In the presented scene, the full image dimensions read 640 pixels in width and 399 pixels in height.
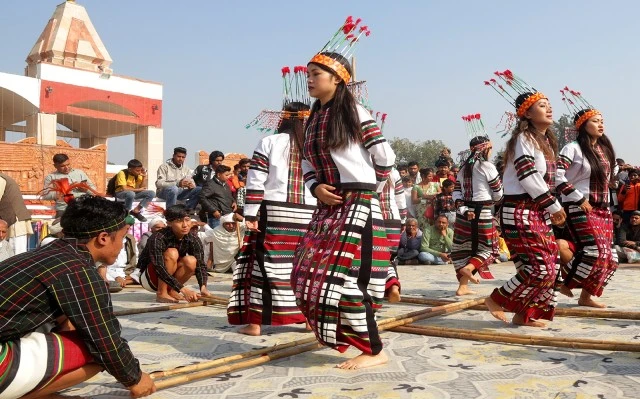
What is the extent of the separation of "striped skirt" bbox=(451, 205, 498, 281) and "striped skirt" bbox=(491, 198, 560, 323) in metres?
1.95

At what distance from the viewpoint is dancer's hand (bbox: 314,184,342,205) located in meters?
3.50

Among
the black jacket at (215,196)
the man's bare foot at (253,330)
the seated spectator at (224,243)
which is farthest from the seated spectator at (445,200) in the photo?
the man's bare foot at (253,330)

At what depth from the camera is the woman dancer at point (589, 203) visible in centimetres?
518

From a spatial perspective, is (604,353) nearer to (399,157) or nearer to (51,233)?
(51,233)

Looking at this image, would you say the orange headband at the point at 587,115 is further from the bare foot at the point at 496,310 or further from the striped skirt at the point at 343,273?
the striped skirt at the point at 343,273

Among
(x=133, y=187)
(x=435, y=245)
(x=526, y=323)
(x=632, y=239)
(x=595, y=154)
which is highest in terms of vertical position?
(x=595, y=154)

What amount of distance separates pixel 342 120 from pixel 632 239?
916 centimetres

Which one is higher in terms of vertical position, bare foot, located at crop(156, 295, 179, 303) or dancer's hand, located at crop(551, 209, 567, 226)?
dancer's hand, located at crop(551, 209, 567, 226)

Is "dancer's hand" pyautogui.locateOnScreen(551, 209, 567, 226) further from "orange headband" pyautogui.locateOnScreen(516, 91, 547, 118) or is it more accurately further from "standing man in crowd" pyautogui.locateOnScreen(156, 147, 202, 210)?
"standing man in crowd" pyautogui.locateOnScreen(156, 147, 202, 210)

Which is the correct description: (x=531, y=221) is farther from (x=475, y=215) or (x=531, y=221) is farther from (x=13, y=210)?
(x=13, y=210)

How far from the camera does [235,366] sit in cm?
330

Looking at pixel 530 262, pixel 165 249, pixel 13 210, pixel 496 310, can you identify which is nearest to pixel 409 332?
pixel 496 310

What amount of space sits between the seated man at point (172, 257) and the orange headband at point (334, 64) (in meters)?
2.71

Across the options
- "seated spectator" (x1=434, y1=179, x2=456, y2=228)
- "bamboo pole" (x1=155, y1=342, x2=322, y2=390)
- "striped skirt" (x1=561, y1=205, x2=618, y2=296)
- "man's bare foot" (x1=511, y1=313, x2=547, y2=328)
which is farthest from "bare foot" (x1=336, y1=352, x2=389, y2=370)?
"seated spectator" (x1=434, y1=179, x2=456, y2=228)
